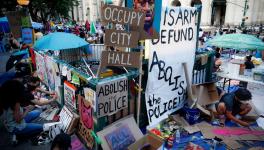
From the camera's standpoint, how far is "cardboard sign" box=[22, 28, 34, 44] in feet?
29.5

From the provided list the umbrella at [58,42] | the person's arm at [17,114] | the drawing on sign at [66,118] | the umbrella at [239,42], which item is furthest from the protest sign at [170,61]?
the person's arm at [17,114]

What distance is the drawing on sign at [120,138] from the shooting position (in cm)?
407

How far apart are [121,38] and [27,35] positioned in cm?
697

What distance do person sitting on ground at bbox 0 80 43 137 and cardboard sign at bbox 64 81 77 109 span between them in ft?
2.52

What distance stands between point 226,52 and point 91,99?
13.5 m

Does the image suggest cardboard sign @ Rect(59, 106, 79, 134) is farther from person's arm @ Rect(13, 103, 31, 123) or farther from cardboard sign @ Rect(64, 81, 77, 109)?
person's arm @ Rect(13, 103, 31, 123)

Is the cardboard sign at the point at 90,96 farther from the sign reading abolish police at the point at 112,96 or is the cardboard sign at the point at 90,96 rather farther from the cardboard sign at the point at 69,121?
the cardboard sign at the point at 69,121

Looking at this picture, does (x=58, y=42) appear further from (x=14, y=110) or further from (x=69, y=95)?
(x=14, y=110)

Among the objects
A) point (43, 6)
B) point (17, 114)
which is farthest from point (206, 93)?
point (43, 6)

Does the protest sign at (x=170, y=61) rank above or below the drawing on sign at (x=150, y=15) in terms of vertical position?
below

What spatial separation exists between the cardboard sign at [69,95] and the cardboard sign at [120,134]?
115cm

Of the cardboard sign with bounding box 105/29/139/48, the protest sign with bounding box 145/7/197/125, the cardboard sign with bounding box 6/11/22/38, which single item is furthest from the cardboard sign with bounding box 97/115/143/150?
the cardboard sign with bounding box 6/11/22/38

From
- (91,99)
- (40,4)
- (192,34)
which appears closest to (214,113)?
(192,34)

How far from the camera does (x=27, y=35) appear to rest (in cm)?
917
